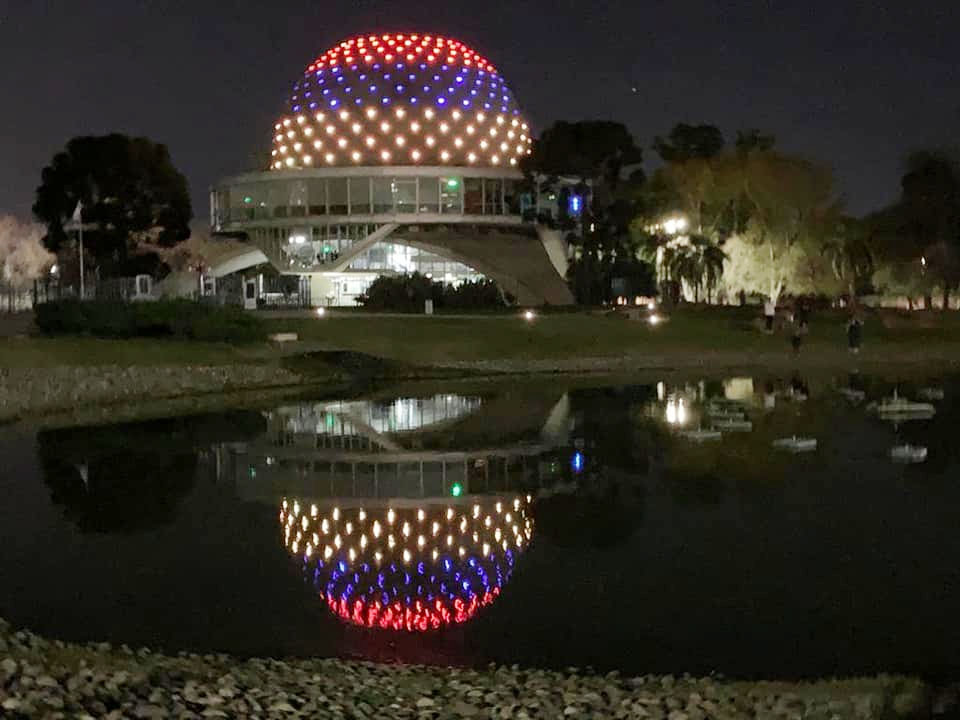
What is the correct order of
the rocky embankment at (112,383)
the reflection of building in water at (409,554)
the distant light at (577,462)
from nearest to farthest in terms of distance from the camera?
the reflection of building in water at (409,554)
the distant light at (577,462)
the rocky embankment at (112,383)

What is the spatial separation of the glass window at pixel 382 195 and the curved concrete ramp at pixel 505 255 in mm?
1773

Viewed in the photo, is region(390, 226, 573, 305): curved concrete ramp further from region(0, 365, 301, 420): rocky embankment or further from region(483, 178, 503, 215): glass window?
region(0, 365, 301, 420): rocky embankment

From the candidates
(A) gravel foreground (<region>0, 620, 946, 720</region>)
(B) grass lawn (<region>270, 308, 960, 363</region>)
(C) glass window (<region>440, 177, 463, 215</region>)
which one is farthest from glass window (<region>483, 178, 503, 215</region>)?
(A) gravel foreground (<region>0, 620, 946, 720</region>)

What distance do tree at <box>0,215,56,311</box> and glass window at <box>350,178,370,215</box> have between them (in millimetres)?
30081

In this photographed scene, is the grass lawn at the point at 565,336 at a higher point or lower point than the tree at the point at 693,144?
lower

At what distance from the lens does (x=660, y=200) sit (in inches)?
2537

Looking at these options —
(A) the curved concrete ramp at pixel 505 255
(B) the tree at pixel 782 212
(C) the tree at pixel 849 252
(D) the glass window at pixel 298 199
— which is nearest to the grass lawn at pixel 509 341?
(B) the tree at pixel 782 212

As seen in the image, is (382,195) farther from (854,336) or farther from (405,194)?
(854,336)

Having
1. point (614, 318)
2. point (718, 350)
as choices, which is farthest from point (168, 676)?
point (614, 318)

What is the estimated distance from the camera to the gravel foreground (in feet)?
25.3

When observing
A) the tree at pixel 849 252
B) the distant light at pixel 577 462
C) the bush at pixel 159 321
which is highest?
the tree at pixel 849 252

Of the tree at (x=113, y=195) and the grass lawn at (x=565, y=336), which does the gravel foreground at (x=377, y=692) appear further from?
the tree at (x=113, y=195)

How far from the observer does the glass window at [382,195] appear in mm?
77500

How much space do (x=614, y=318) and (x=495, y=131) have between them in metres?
35.9
